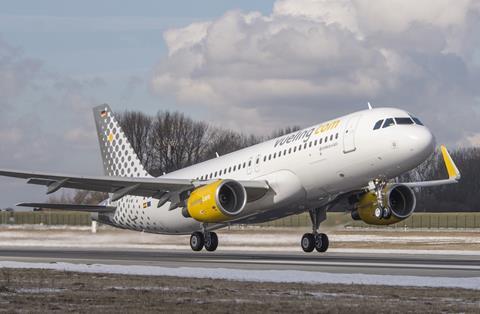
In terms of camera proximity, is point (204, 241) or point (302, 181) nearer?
point (302, 181)

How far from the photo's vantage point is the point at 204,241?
146 feet

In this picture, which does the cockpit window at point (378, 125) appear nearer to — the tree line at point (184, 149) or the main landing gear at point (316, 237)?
the main landing gear at point (316, 237)

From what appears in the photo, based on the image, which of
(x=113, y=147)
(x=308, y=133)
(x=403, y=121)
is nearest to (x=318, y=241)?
(x=308, y=133)

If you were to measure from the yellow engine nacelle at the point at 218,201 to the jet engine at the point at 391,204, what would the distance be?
5.61 meters

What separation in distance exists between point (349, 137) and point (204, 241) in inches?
438

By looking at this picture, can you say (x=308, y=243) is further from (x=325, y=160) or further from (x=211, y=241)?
(x=325, y=160)

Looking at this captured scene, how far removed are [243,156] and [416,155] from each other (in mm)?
10097

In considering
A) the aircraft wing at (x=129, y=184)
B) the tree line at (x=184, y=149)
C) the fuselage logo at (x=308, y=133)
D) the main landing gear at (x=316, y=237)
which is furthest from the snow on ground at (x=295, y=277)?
the tree line at (x=184, y=149)

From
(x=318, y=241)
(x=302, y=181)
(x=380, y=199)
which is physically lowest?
(x=318, y=241)

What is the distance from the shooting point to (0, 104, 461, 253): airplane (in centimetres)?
3616

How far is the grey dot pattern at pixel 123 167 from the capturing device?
48688 millimetres

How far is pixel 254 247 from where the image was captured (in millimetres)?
51688

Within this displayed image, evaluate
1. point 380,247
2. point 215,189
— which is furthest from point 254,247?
point 215,189

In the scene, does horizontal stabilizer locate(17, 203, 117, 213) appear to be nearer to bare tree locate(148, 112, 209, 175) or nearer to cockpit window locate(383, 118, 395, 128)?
cockpit window locate(383, 118, 395, 128)
